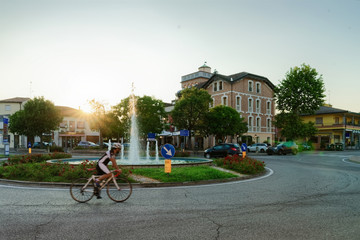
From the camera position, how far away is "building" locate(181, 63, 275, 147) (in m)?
49.9

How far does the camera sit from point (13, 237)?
4887 mm

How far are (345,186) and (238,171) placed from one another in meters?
5.02

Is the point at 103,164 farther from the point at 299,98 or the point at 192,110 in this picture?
the point at 299,98

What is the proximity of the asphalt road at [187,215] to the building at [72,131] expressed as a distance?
57.2 meters

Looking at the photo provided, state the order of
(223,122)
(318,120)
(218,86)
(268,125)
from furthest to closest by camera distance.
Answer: (318,120) < (268,125) < (218,86) < (223,122)

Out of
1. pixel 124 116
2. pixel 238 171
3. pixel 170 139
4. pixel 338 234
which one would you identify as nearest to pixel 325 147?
pixel 170 139

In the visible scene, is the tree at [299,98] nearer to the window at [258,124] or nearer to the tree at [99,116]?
the window at [258,124]

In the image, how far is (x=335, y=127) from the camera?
55906 mm

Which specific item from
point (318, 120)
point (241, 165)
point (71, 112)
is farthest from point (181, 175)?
point (71, 112)

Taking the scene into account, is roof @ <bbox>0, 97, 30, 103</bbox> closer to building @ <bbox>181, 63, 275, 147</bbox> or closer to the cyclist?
building @ <bbox>181, 63, 275, 147</bbox>

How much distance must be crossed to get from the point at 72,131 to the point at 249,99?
3862cm

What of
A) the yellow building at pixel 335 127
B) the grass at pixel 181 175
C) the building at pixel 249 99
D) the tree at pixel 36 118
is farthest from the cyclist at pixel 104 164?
the yellow building at pixel 335 127

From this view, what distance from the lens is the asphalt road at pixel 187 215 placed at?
16.8 feet

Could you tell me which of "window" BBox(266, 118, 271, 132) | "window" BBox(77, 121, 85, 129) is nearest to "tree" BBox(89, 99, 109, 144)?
"window" BBox(77, 121, 85, 129)
